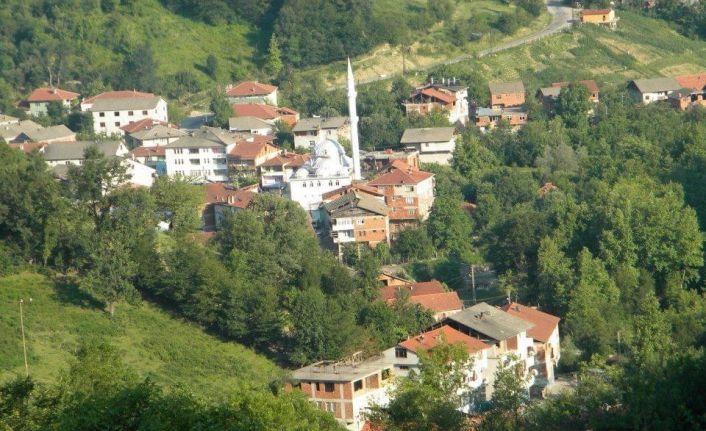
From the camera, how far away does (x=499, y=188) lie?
159ft

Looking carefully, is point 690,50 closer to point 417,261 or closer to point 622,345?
point 417,261

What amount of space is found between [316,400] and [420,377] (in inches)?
126

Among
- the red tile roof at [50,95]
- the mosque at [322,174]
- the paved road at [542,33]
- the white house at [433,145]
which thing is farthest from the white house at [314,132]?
the red tile roof at [50,95]

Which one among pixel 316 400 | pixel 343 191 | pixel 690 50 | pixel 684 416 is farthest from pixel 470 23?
pixel 684 416

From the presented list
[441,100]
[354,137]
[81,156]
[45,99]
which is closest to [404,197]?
[354,137]

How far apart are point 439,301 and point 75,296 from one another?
8690 mm

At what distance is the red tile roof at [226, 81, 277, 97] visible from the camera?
5938 centimetres

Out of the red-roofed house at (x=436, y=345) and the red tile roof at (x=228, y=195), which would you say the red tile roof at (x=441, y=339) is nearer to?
the red-roofed house at (x=436, y=345)

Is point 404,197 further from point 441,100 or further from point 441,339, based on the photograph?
point 441,339

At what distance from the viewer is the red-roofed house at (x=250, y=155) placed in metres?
50.5

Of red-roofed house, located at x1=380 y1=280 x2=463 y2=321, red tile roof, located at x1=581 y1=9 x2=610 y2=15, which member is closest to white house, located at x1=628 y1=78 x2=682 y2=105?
red tile roof, located at x1=581 y1=9 x2=610 y2=15

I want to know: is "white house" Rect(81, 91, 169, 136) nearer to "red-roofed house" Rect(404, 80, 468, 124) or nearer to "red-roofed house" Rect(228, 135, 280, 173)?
"red-roofed house" Rect(228, 135, 280, 173)

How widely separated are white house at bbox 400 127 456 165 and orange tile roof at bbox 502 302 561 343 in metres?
15.8

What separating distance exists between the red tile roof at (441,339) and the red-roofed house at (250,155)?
17346 millimetres
